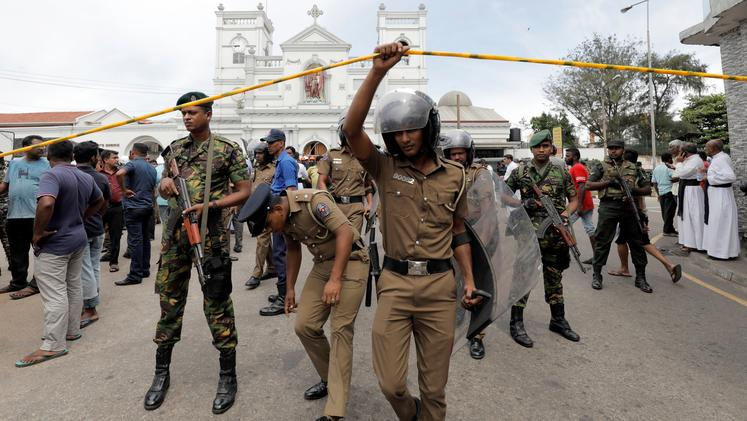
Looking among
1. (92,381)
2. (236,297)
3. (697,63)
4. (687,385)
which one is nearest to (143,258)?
(236,297)

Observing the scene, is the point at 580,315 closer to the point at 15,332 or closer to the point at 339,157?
the point at 339,157

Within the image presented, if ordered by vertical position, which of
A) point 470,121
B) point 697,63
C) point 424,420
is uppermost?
point 697,63

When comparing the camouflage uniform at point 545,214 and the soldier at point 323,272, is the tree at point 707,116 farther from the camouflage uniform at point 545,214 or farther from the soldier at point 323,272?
the soldier at point 323,272

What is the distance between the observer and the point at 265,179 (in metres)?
5.69

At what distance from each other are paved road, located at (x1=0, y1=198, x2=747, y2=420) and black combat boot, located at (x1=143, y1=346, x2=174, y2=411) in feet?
0.20

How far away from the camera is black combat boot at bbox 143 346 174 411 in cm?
254

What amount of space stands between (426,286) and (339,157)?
288cm

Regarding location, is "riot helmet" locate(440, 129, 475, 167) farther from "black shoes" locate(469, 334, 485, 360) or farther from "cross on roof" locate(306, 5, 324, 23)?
"cross on roof" locate(306, 5, 324, 23)

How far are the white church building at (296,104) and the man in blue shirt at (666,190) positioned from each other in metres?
26.4

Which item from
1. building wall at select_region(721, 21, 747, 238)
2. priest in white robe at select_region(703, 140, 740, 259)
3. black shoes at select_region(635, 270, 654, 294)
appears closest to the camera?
black shoes at select_region(635, 270, 654, 294)

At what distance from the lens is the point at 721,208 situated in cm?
632

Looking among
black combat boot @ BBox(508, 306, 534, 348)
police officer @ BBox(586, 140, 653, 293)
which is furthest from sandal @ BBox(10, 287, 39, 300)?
police officer @ BBox(586, 140, 653, 293)

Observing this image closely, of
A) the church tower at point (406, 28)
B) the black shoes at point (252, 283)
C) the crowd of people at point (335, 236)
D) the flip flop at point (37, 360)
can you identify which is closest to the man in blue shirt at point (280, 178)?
the crowd of people at point (335, 236)

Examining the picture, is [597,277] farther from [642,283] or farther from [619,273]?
[619,273]
